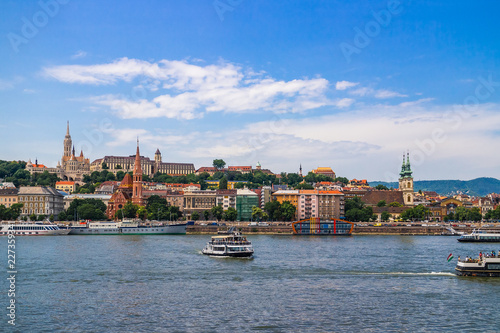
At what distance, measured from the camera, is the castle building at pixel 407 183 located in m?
145

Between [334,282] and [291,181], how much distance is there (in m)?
157

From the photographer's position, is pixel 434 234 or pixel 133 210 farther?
pixel 133 210

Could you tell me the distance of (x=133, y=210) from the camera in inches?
4481

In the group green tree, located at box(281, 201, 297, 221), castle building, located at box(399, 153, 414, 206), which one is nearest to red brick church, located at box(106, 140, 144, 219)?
green tree, located at box(281, 201, 297, 221)

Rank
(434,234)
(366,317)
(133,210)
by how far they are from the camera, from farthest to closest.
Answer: (133,210)
(434,234)
(366,317)

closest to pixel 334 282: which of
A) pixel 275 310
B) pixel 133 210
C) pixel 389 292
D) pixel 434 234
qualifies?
pixel 389 292

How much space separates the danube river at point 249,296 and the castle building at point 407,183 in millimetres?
102424

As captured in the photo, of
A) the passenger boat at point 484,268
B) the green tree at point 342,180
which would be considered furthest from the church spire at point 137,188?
the passenger boat at point 484,268

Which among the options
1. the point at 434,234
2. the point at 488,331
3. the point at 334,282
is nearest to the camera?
the point at 488,331

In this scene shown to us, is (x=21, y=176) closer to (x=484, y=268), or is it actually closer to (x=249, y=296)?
(x=249, y=296)

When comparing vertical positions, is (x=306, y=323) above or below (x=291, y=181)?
below

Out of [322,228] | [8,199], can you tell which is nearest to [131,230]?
[322,228]

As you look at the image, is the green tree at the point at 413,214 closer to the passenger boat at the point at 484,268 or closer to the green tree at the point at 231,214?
the green tree at the point at 231,214

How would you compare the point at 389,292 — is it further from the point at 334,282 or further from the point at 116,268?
the point at 116,268
